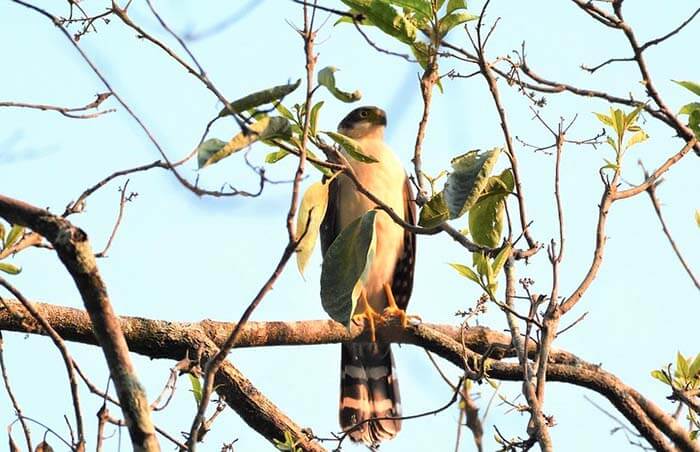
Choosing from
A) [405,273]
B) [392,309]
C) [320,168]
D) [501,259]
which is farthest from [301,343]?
[405,273]

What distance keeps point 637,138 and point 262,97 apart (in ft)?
5.68

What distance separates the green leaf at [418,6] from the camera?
3151mm

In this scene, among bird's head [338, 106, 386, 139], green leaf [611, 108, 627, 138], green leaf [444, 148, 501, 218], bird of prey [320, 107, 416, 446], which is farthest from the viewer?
bird's head [338, 106, 386, 139]

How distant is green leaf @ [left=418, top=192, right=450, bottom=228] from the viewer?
3.12 meters

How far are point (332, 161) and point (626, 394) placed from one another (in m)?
2.02

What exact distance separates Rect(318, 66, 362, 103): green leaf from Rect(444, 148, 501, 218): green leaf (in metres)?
0.35

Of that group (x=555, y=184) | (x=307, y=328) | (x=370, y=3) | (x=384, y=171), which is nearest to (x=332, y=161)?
(x=370, y=3)

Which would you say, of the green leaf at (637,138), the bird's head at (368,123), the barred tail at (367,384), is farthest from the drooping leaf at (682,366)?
the bird's head at (368,123)

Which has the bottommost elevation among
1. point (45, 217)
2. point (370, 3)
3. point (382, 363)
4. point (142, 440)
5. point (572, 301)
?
point (142, 440)

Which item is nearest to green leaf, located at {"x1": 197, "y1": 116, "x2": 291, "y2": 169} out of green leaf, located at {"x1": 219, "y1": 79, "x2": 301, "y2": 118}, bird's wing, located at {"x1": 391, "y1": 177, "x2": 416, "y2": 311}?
green leaf, located at {"x1": 219, "y1": 79, "x2": 301, "y2": 118}

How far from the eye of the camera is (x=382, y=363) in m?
6.95

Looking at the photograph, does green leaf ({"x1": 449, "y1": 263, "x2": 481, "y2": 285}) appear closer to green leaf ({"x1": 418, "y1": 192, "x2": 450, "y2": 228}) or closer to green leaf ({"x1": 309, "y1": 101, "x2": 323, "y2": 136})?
green leaf ({"x1": 418, "y1": 192, "x2": 450, "y2": 228})

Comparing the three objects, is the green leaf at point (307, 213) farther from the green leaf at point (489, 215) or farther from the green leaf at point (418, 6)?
the green leaf at point (418, 6)

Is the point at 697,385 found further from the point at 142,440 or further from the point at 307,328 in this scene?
the point at 142,440
